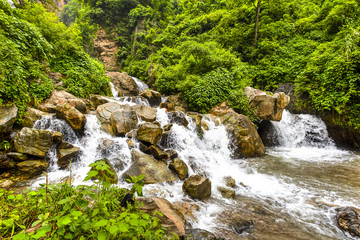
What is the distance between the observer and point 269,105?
9375 mm

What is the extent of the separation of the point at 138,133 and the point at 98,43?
25939mm

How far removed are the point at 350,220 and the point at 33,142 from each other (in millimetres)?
8649

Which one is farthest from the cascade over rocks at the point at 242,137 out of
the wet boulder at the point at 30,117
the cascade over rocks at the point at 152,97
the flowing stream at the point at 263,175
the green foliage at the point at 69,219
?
the wet boulder at the point at 30,117

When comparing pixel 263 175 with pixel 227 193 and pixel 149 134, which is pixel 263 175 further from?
pixel 149 134

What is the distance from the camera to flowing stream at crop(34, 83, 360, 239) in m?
3.65

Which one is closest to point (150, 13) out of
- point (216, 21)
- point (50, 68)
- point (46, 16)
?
point (216, 21)

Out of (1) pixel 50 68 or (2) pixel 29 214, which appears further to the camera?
(1) pixel 50 68

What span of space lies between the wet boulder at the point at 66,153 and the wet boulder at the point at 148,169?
6.51 ft

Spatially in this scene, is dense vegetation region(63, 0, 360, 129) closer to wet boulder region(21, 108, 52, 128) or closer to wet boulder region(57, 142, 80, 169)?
wet boulder region(57, 142, 80, 169)

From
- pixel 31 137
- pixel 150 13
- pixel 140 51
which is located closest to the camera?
pixel 31 137

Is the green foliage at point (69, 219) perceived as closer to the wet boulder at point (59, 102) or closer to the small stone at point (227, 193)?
the small stone at point (227, 193)

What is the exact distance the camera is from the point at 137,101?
1135 centimetres

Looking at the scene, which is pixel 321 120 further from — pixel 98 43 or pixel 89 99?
pixel 98 43

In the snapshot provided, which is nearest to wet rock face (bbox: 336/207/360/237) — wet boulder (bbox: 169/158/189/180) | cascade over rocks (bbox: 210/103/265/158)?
wet boulder (bbox: 169/158/189/180)
